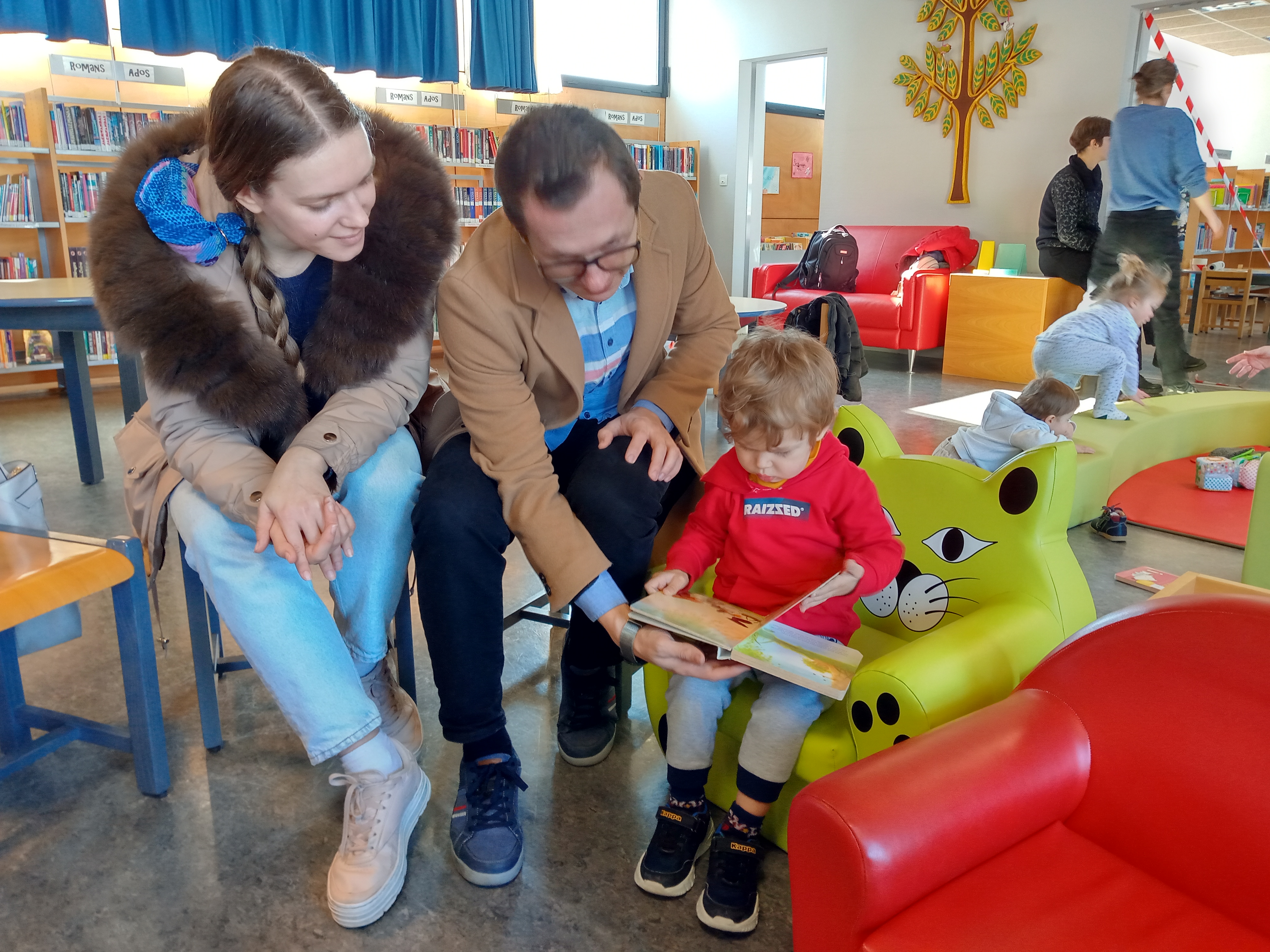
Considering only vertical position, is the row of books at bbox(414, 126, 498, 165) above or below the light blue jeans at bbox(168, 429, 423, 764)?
above

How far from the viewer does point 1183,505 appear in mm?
3182

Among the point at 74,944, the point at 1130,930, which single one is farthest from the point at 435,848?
the point at 1130,930

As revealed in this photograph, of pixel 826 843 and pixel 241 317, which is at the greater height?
pixel 241 317

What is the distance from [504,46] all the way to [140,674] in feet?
21.6

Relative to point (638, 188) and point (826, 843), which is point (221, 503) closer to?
point (638, 188)

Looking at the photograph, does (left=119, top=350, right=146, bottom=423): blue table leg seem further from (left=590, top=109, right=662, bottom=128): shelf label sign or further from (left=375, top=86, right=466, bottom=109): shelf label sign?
(left=590, top=109, right=662, bottom=128): shelf label sign

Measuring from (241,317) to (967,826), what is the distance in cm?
124

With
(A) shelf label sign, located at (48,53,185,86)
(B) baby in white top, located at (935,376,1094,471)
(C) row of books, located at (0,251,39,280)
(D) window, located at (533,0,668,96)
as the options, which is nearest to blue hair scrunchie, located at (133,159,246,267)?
(B) baby in white top, located at (935,376,1094,471)

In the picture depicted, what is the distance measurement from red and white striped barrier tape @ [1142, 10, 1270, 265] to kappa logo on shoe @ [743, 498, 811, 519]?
247 inches

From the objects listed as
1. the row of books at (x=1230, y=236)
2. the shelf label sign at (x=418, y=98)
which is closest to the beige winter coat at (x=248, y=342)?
the shelf label sign at (x=418, y=98)

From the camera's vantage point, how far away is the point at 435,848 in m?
1.48

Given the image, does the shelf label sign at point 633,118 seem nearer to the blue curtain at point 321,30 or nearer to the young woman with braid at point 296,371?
the blue curtain at point 321,30

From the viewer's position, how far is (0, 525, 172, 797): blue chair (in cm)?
137

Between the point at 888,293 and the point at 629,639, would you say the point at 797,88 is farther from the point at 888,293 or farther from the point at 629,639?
the point at 629,639
